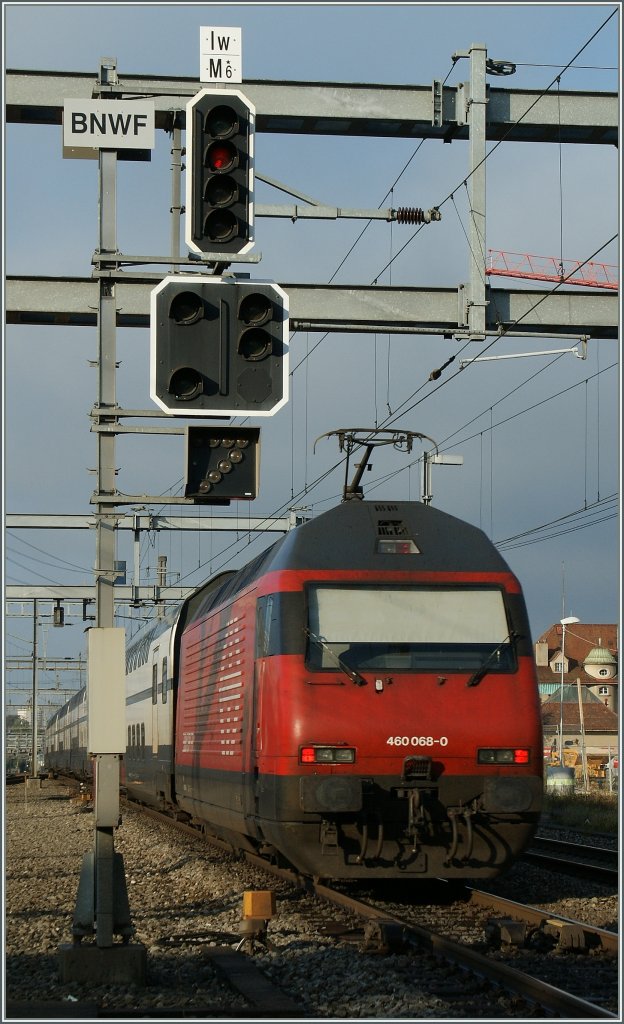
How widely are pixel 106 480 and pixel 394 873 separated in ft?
13.5

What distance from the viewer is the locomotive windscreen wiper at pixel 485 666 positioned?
11.5 metres

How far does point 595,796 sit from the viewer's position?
28641 millimetres

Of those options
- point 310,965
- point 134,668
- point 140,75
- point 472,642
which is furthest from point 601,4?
point 134,668

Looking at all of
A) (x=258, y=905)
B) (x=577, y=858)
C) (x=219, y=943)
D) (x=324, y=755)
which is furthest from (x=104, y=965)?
(x=577, y=858)

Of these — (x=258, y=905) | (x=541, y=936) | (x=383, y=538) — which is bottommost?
(x=541, y=936)

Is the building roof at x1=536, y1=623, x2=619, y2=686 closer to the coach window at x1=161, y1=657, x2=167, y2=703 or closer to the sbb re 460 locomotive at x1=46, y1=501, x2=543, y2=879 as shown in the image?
the coach window at x1=161, y1=657, x2=167, y2=703

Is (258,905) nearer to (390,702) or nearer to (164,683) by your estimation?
(390,702)

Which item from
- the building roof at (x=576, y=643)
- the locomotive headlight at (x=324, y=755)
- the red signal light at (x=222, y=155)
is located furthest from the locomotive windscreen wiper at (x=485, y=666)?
the building roof at (x=576, y=643)

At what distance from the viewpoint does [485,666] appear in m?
11.6

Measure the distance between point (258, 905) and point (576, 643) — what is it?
105 m

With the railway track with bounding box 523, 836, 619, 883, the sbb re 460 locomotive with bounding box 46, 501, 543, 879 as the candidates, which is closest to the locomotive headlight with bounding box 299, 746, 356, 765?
the sbb re 460 locomotive with bounding box 46, 501, 543, 879

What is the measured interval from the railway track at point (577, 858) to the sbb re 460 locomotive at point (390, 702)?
2.47m

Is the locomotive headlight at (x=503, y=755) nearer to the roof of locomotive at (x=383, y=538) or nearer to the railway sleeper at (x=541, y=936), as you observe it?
the roof of locomotive at (x=383, y=538)

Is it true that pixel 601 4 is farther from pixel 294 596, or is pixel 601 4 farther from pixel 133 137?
pixel 294 596
